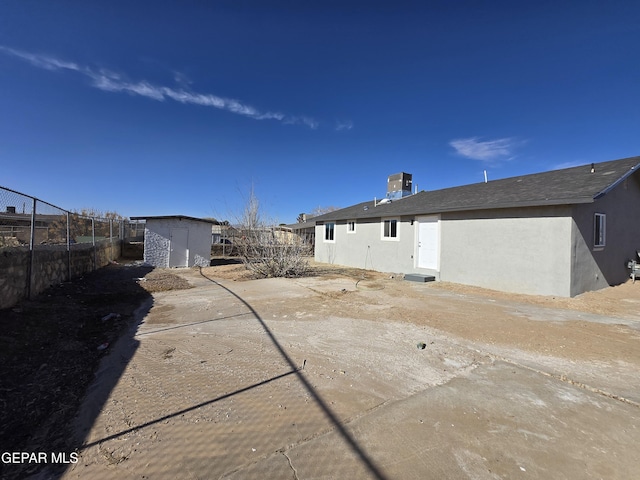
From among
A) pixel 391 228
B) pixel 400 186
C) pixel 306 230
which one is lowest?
pixel 391 228

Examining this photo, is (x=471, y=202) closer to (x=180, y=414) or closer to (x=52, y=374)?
(x=180, y=414)

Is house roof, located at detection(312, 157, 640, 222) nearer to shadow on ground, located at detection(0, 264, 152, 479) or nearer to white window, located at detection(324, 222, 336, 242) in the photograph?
white window, located at detection(324, 222, 336, 242)

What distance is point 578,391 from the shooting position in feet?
10.3

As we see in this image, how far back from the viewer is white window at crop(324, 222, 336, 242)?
17.9 metres

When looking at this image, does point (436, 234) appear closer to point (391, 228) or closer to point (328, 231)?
point (391, 228)

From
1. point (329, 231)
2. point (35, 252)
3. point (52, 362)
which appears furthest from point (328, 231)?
point (52, 362)

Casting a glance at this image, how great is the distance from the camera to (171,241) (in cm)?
1523

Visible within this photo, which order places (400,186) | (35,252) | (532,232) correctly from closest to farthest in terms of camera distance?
(35,252) → (532,232) → (400,186)

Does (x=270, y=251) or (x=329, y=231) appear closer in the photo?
(x=270, y=251)

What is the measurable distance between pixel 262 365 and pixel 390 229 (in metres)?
10.9

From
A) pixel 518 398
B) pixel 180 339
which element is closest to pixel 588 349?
pixel 518 398

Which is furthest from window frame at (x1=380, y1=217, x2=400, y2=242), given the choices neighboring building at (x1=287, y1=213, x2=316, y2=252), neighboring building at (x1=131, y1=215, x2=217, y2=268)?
neighboring building at (x1=131, y1=215, x2=217, y2=268)

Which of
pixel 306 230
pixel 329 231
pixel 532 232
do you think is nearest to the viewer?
pixel 532 232

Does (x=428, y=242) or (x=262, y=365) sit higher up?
(x=428, y=242)
